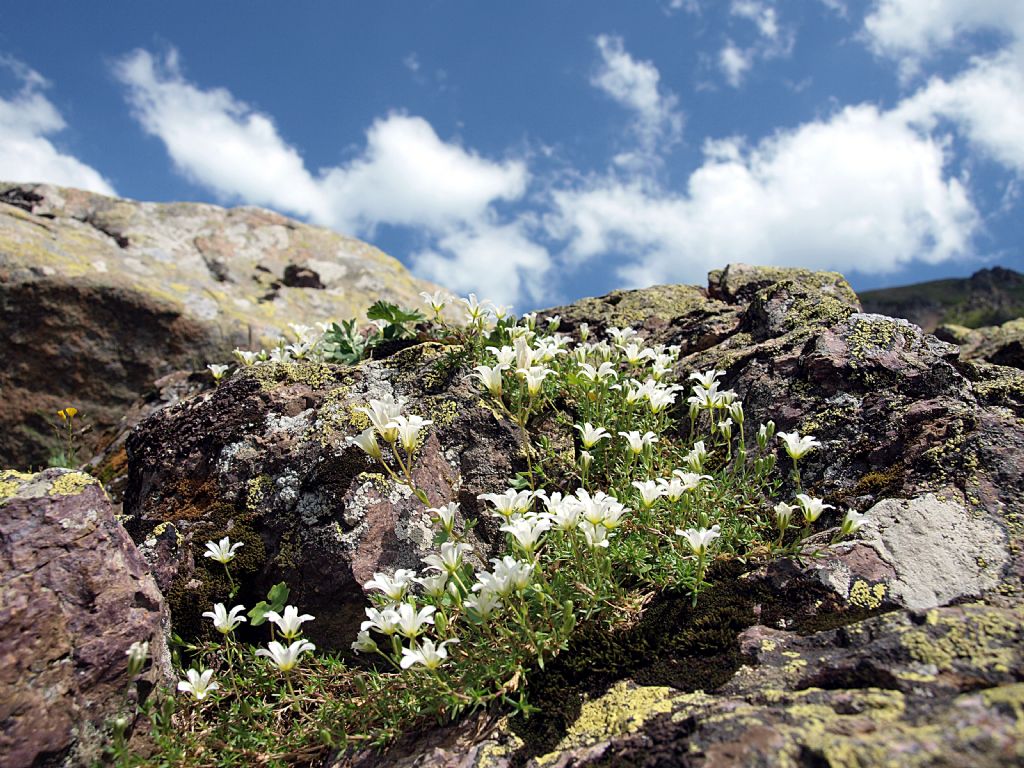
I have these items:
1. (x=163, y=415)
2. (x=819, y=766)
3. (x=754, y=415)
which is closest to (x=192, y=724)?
(x=163, y=415)

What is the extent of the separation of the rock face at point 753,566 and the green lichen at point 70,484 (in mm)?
808

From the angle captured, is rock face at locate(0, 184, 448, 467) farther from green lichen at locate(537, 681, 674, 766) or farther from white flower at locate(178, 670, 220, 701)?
green lichen at locate(537, 681, 674, 766)

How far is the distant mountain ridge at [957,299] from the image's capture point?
4084 cm

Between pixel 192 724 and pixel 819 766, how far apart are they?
313 cm

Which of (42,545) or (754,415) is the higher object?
(754,415)

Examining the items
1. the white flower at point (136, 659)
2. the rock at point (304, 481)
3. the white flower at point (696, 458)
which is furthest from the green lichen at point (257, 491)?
the white flower at point (696, 458)

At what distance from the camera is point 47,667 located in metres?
3.06

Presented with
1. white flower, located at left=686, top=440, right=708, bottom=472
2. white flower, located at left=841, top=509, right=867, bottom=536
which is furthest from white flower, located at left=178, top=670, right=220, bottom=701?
white flower, located at left=841, top=509, right=867, bottom=536

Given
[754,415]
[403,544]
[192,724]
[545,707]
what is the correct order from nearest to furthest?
[545,707], [192,724], [403,544], [754,415]

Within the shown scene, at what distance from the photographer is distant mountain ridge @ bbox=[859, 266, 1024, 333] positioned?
40844 millimetres

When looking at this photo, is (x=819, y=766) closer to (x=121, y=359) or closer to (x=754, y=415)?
(x=754, y=415)

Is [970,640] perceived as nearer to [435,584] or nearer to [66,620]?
[435,584]

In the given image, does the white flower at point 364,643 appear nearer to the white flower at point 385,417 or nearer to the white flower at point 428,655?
the white flower at point 428,655

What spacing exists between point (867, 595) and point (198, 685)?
3322 mm
